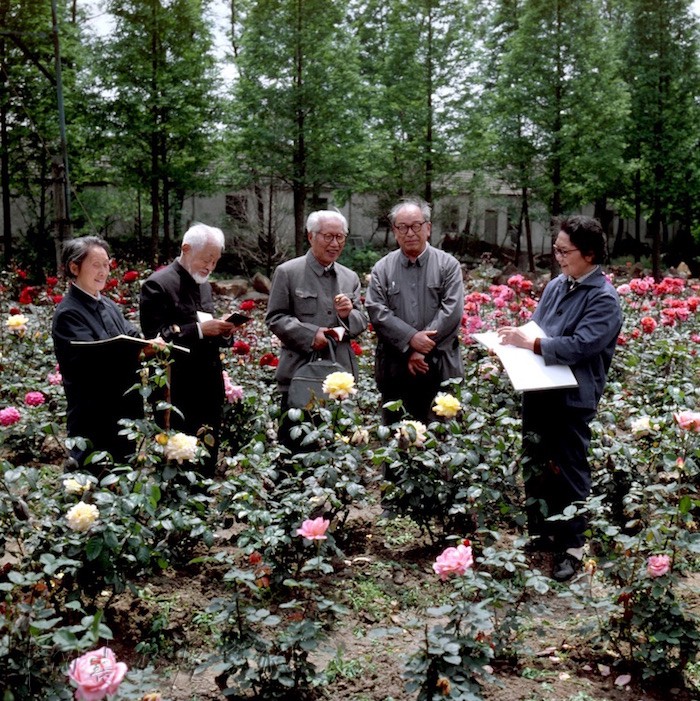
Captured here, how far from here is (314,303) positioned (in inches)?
177

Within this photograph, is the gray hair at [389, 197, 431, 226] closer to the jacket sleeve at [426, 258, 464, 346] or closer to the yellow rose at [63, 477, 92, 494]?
the jacket sleeve at [426, 258, 464, 346]

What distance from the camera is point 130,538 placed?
115 inches

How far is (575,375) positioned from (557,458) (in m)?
0.41

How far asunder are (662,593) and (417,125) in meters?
20.4

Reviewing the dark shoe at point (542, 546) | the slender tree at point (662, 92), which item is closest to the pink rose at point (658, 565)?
the dark shoe at point (542, 546)

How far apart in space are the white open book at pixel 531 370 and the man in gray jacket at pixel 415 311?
0.77m

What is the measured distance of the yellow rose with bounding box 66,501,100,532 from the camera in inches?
107

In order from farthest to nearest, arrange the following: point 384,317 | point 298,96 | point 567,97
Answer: point 567,97 < point 298,96 < point 384,317

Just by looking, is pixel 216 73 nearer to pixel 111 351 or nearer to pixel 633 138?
pixel 633 138

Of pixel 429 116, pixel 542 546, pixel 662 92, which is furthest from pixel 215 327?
pixel 662 92

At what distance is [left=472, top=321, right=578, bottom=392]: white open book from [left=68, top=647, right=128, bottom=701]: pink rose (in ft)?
7.09

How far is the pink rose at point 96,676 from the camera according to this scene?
1878 millimetres

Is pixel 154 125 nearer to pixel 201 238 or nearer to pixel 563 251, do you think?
pixel 201 238

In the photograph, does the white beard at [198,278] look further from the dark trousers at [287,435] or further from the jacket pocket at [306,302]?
the dark trousers at [287,435]
